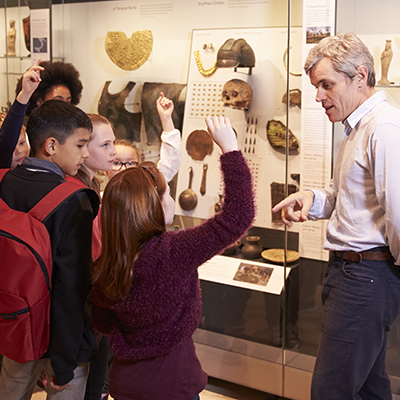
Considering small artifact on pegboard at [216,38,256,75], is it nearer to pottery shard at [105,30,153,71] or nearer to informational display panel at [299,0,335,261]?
informational display panel at [299,0,335,261]

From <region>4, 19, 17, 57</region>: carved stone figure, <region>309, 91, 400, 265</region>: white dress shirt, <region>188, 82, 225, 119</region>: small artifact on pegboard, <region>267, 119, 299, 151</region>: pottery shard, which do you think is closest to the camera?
<region>309, 91, 400, 265</region>: white dress shirt

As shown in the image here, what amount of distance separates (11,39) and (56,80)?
886 mm

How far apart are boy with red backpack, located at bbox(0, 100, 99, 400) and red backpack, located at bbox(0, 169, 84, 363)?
15 millimetres

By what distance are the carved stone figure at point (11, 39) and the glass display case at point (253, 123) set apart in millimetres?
147

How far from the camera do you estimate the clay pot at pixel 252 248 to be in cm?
298

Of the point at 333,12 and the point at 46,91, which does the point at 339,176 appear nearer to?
the point at 333,12

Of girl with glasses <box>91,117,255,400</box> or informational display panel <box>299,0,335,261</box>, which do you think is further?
informational display panel <box>299,0,335,261</box>

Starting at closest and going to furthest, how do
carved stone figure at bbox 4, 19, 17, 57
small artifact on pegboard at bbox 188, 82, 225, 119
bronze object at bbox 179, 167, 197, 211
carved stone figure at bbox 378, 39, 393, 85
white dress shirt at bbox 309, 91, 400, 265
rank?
white dress shirt at bbox 309, 91, 400, 265, carved stone figure at bbox 378, 39, 393, 85, small artifact on pegboard at bbox 188, 82, 225, 119, bronze object at bbox 179, 167, 197, 211, carved stone figure at bbox 4, 19, 17, 57

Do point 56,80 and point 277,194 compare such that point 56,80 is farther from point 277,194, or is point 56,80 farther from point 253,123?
point 277,194

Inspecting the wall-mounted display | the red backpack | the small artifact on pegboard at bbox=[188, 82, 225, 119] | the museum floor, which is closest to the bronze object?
the wall-mounted display

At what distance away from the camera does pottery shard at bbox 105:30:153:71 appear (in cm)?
332

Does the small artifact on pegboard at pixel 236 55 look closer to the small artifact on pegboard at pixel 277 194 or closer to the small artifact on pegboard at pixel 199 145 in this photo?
the small artifact on pegboard at pixel 199 145

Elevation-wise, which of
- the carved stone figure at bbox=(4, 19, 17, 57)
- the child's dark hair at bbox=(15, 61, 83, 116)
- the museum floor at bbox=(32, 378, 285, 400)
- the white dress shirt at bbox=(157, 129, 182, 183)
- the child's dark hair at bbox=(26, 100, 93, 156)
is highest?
the carved stone figure at bbox=(4, 19, 17, 57)

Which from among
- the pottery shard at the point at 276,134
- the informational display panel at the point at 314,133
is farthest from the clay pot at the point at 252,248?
the pottery shard at the point at 276,134
